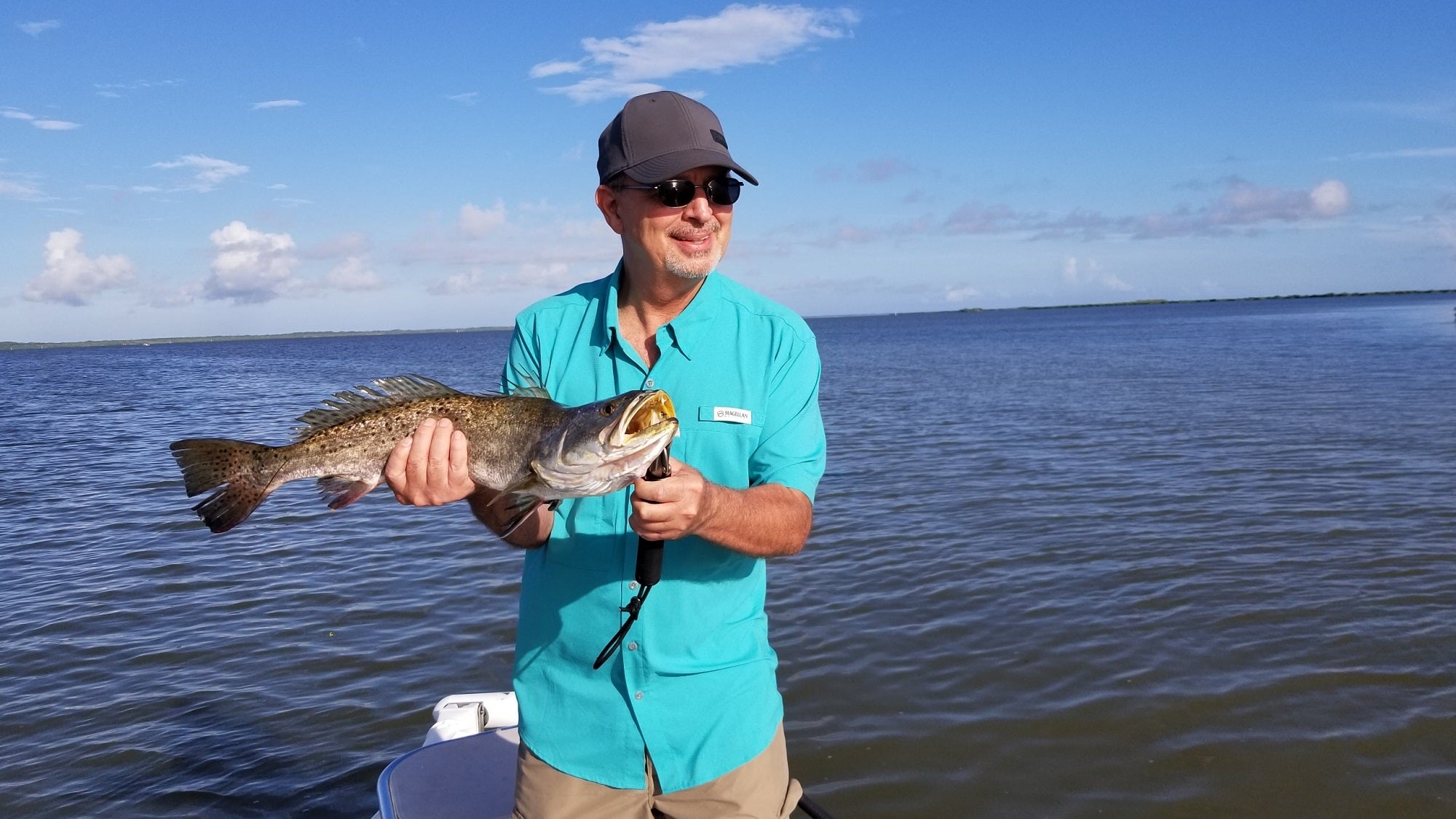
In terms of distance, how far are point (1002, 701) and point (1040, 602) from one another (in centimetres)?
254

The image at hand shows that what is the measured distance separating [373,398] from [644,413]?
1553 millimetres

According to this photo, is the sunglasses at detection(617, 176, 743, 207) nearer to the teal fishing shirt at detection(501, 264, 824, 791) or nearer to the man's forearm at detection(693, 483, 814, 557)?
the teal fishing shirt at detection(501, 264, 824, 791)

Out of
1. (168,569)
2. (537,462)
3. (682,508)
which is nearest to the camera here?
(682,508)

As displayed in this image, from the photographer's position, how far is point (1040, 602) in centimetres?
1030

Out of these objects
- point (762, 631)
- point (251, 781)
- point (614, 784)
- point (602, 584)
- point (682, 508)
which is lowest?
point (251, 781)

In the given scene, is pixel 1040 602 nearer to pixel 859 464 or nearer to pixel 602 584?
pixel 602 584

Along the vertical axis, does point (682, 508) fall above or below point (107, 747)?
above

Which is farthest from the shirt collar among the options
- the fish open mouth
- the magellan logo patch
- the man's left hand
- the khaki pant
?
the khaki pant

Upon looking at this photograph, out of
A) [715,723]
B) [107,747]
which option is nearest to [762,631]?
[715,723]

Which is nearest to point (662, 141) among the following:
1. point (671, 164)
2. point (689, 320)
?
point (671, 164)

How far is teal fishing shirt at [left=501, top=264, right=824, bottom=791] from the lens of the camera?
319 cm

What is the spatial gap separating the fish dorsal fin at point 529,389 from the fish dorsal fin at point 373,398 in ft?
1.09

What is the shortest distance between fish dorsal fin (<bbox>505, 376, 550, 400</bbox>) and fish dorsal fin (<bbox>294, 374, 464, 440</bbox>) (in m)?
0.33

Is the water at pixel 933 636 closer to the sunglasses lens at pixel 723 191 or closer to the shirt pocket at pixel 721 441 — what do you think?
the shirt pocket at pixel 721 441
